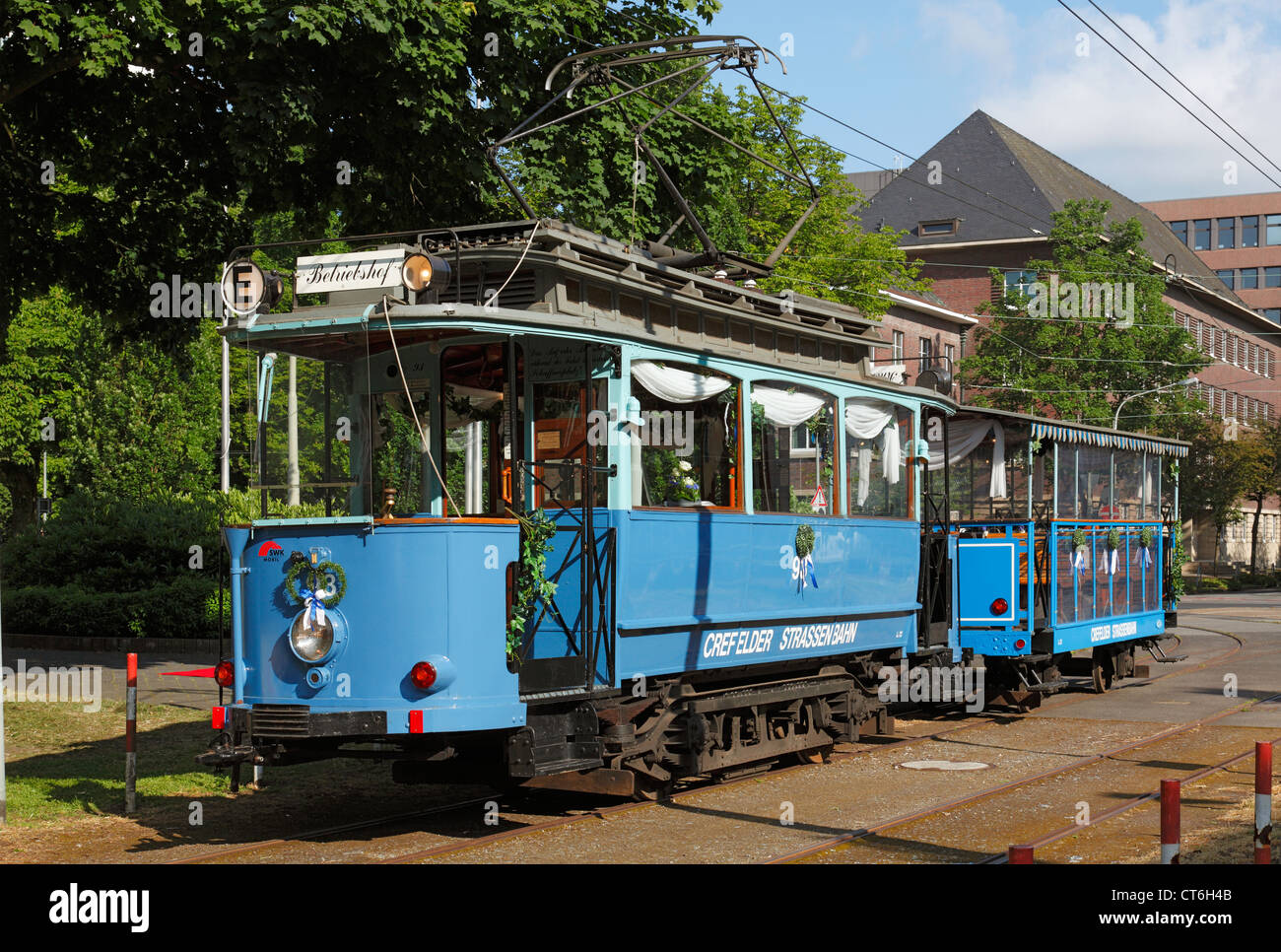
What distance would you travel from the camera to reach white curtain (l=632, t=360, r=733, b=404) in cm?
1033

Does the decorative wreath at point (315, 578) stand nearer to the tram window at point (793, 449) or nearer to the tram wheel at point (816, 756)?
the tram window at point (793, 449)

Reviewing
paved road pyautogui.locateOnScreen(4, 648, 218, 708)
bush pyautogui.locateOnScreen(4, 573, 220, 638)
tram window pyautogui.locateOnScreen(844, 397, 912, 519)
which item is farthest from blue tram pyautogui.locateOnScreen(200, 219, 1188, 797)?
bush pyautogui.locateOnScreen(4, 573, 220, 638)

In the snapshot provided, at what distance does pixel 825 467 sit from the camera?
12.5 meters

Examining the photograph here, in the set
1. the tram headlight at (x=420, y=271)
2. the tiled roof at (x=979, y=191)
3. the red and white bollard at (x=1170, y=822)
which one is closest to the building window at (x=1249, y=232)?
the tiled roof at (x=979, y=191)

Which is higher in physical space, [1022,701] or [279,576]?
[279,576]

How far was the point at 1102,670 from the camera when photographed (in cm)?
1953

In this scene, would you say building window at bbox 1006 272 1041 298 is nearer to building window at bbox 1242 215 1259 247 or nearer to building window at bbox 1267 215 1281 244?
building window at bbox 1242 215 1259 247

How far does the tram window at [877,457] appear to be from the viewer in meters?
13.0

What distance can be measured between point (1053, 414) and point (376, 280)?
152 feet

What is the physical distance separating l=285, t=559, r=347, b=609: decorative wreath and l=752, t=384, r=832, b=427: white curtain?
12.8ft
